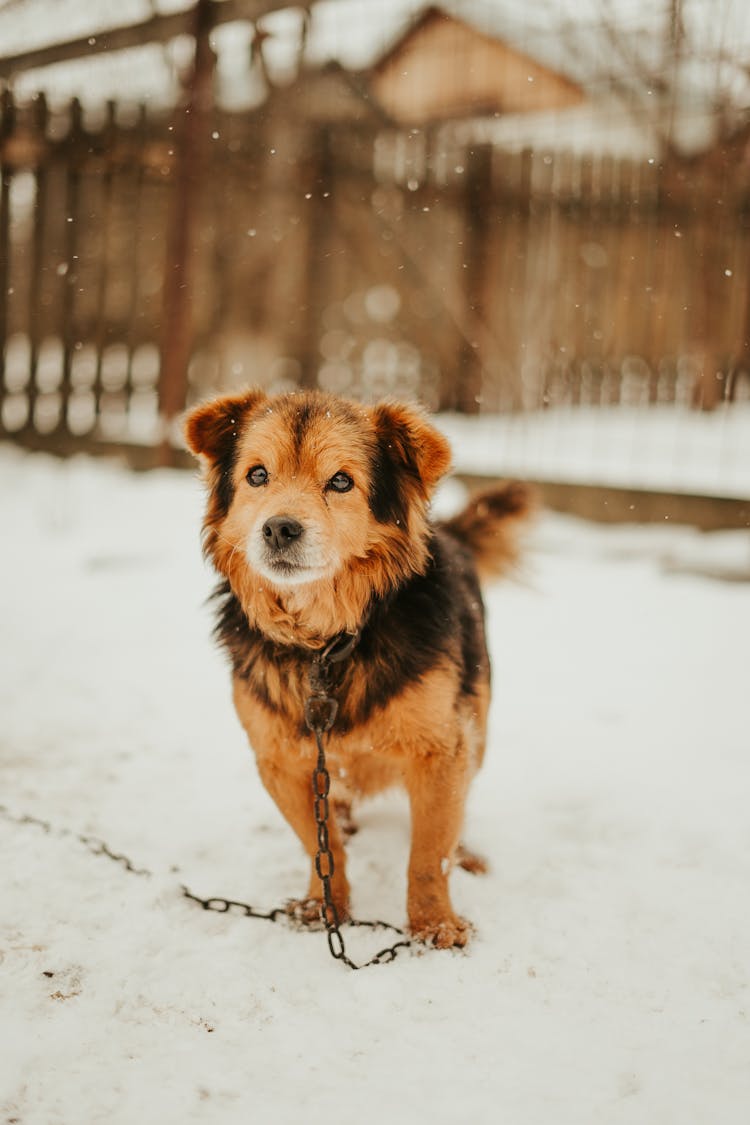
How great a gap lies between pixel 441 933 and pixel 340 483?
130 centimetres

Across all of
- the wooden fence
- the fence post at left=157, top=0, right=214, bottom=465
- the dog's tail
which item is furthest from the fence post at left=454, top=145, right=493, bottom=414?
the dog's tail

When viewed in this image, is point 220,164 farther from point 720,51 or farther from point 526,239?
point 720,51

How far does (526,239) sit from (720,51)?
2.50 metres

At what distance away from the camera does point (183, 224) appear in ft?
23.0

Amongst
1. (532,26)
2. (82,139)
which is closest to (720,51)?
(532,26)

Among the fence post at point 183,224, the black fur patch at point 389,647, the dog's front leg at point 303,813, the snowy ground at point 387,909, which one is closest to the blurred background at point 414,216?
the fence post at point 183,224

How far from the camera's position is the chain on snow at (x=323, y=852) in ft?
7.19

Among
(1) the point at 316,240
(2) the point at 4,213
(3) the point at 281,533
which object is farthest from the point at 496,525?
(2) the point at 4,213

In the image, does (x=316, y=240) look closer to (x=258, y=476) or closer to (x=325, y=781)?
(x=258, y=476)

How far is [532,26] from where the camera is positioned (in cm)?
784

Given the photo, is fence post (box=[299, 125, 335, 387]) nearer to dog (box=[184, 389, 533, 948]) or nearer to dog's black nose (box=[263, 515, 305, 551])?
dog (box=[184, 389, 533, 948])

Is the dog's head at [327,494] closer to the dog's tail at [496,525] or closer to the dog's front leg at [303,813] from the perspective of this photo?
the dog's front leg at [303,813]

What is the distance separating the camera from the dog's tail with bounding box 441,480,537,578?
3348 millimetres

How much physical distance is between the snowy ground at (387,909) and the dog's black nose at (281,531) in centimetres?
110
